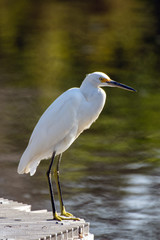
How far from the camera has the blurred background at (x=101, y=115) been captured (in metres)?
6.05

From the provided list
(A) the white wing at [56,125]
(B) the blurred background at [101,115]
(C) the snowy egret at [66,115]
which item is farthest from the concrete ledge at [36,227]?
(B) the blurred background at [101,115]

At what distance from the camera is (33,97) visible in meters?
10.4

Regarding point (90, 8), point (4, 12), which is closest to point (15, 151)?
point (4, 12)

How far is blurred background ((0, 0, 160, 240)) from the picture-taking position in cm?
605

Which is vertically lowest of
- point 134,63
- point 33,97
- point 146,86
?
point 33,97

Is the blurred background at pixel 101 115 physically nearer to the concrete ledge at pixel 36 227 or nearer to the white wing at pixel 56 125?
the concrete ledge at pixel 36 227

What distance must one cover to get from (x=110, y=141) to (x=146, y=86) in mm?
3533

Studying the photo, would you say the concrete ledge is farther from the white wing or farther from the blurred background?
the blurred background

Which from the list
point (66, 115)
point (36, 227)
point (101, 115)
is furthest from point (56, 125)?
point (101, 115)

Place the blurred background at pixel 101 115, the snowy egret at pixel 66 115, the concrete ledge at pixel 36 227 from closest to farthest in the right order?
the concrete ledge at pixel 36 227 < the snowy egret at pixel 66 115 < the blurred background at pixel 101 115

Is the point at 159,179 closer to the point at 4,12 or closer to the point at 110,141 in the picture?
the point at 110,141

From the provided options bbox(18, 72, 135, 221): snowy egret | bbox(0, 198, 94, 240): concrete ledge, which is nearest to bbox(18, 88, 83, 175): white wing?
bbox(18, 72, 135, 221): snowy egret

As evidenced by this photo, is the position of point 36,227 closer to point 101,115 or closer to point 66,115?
point 66,115

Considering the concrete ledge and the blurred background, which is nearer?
the concrete ledge
